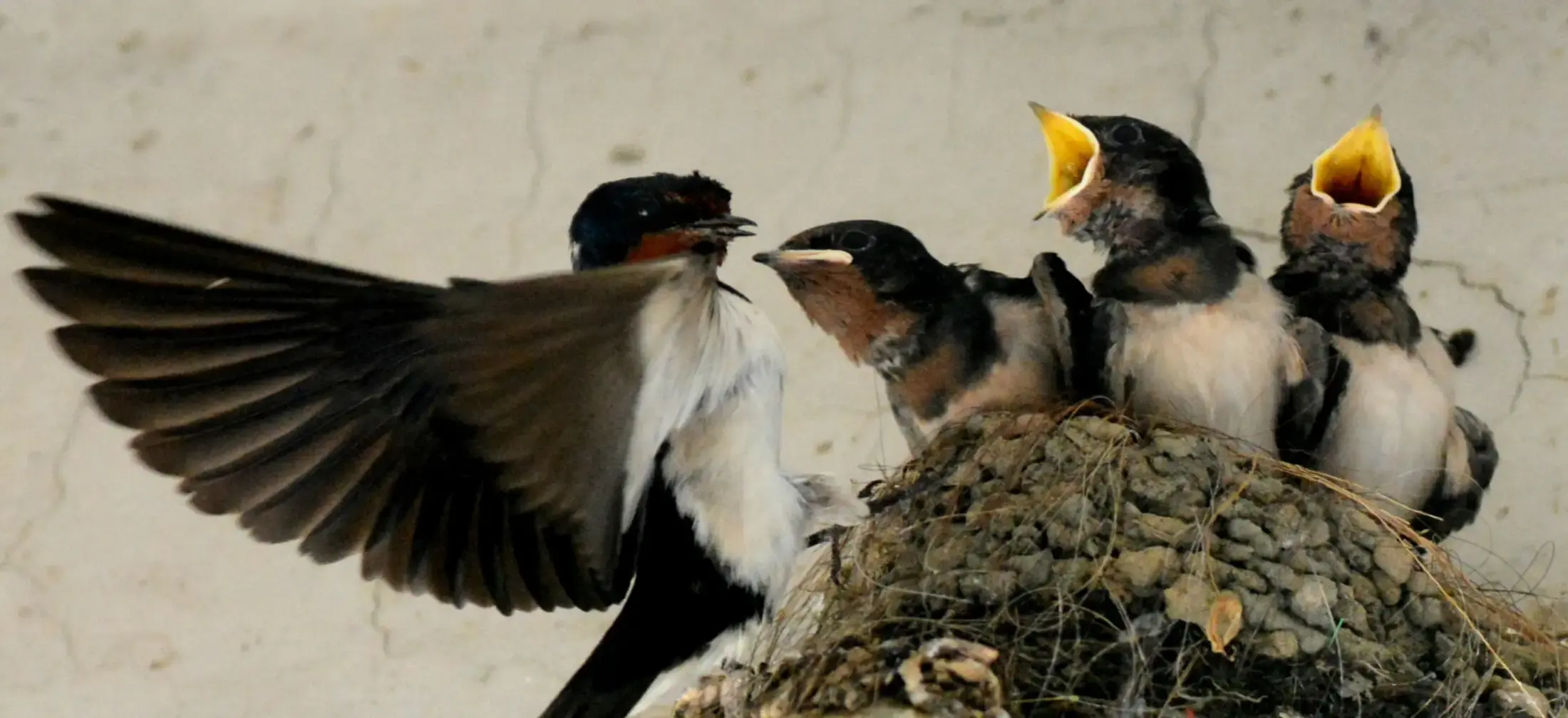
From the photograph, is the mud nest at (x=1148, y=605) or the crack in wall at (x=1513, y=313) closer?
the mud nest at (x=1148, y=605)

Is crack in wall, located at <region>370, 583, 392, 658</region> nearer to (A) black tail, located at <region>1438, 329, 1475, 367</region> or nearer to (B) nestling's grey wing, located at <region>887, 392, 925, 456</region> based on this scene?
(B) nestling's grey wing, located at <region>887, 392, 925, 456</region>

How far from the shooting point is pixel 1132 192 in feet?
3.53

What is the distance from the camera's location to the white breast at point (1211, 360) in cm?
104

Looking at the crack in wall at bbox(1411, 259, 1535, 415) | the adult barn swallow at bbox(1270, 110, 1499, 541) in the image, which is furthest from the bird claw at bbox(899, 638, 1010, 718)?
the crack in wall at bbox(1411, 259, 1535, 415)

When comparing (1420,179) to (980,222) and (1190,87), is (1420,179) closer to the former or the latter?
(1190,87)

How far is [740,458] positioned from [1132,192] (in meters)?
0.39

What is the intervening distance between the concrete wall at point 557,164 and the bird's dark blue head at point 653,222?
2.01 ft

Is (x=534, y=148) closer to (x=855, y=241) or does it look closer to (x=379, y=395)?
(x=855, y=241)

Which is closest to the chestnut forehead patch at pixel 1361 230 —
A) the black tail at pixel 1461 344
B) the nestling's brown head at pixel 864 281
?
the nestling's brown head at pixel 864 281

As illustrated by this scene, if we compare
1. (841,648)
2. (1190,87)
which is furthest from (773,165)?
(841,648)

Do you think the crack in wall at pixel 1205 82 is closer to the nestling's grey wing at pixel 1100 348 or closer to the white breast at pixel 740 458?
the nestling's grey wing at pixel 1100 348

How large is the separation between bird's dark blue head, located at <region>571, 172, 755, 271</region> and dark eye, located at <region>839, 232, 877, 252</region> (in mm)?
130

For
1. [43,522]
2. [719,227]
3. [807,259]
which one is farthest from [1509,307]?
[43,522]

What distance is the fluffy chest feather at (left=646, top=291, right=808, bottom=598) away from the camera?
981 mm
